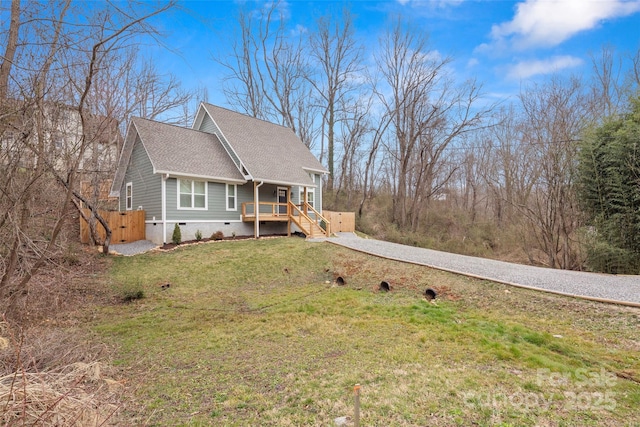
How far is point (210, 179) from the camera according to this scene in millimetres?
14234

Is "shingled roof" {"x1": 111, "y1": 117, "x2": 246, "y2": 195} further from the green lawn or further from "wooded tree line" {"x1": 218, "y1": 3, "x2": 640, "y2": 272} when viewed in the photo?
"wooded tree line" {"x1": 218, "y1": 3, "x2": 640, "y2": 272}

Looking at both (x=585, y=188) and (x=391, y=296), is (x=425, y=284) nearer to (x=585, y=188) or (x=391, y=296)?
(x=391, y=296)

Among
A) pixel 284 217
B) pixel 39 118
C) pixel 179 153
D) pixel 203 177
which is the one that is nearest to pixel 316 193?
pixel 284 217

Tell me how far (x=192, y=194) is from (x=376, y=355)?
39.8ft

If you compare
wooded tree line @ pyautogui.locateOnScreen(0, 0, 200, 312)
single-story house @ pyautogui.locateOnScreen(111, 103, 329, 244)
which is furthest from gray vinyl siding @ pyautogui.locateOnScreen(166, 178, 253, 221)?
wooded tree line @ pyautogui.locateOnScreen(0, 0, 200, 312)

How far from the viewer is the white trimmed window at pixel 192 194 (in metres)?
13.6

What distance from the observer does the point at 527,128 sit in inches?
629

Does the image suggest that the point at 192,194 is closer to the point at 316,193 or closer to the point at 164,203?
the point at 164,203

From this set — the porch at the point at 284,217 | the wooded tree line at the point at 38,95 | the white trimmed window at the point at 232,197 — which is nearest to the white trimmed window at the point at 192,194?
the white trimmed window at the point at 232,197

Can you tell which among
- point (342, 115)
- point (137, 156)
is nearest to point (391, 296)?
point (137, 156)

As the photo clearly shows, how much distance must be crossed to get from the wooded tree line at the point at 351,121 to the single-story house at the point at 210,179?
5.94ft

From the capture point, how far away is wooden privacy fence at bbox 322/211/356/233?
19658 mm

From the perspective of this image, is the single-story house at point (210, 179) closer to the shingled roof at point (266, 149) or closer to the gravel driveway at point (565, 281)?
the shingled roof at point (266, 149)

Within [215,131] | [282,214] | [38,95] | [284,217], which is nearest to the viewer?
[38,95]
